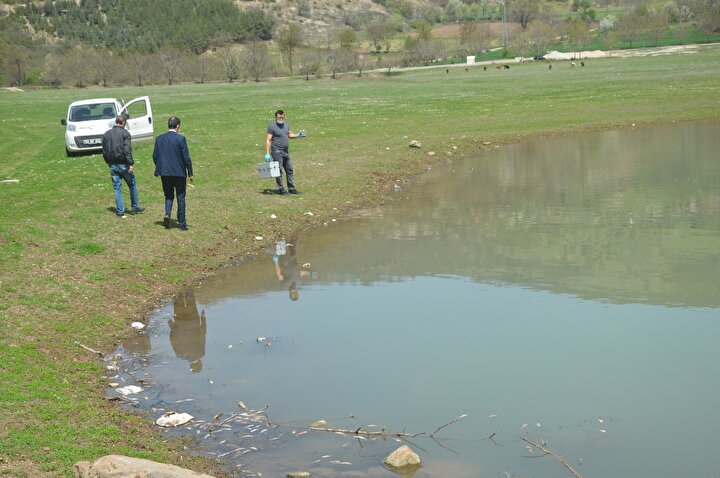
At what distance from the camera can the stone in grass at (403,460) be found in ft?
27.2

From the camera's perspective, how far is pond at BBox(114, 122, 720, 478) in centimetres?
880

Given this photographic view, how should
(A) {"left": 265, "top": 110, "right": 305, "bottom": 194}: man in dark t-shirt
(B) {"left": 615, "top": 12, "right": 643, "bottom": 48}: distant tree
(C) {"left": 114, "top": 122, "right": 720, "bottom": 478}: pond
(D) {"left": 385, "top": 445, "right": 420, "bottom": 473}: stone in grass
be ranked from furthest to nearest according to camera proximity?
(B) {"left": 615, "top": 12, "right": 643, "bottom": 48}: distant tree < (A) {"left": 265, "top": 110, "right": 305, "bottom": 194}: man in dark t-shirt < (C) {"left": 114, "top": 122, "right": 720, "bottom": 478}: pond < (D) {"left": 385, "top": 445, "right": 420, "bottom": 473}: stone in grass

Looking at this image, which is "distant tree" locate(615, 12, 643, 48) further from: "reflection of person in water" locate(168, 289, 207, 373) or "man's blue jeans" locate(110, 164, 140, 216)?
"reflection of person in water" locate(168, 289, 207, 373)

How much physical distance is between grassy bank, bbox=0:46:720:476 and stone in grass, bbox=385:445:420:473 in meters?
1.93

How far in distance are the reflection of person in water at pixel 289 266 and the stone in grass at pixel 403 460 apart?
20.4 feet

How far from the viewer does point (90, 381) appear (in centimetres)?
1062

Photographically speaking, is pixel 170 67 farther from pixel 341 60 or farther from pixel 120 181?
pixel 120 181

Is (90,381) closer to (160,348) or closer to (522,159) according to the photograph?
(160,348)

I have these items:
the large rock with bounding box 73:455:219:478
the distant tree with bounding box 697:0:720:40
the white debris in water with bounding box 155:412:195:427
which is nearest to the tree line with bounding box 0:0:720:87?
the distant tree with bounding box 697:0:720:40

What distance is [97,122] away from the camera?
3186 centimetres

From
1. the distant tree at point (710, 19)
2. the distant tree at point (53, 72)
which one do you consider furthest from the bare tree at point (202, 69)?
the distant tree at point (710, 19)

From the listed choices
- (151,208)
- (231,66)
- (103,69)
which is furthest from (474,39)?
(151,208)

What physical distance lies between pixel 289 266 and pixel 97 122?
59.4 ft

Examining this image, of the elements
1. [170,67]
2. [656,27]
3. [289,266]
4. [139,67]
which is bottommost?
[289,266]
